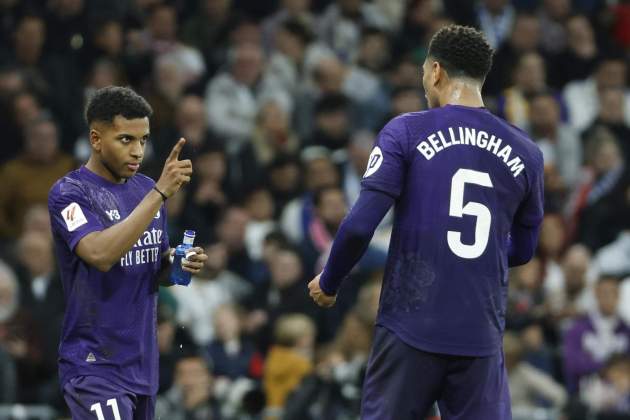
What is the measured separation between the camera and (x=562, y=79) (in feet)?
53.4

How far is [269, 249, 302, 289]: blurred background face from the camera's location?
471 inches

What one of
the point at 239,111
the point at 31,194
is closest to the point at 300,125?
the point at 239,111

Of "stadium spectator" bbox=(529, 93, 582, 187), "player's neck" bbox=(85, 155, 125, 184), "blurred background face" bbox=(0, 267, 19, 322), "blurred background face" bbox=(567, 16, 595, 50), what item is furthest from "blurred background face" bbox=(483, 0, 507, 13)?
"player's neck" bbox=(85, 155, 125, 184)

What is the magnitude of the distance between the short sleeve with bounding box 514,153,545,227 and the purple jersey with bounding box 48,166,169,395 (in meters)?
1.71

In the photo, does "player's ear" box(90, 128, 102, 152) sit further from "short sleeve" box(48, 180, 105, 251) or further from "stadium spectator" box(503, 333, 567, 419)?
"stadium spectator" box(503, 333, 567, 419)

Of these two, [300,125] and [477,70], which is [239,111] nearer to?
[300,125]

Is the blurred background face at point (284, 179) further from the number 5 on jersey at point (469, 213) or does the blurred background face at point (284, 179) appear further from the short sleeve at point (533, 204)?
the number 5 on jersey at point (469, 213)

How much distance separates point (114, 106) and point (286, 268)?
223 inches

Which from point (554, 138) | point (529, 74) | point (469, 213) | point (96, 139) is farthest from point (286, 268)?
point (469, 213)

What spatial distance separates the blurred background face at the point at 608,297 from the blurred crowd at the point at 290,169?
0.05ft

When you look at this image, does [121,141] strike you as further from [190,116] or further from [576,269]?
[576,269]

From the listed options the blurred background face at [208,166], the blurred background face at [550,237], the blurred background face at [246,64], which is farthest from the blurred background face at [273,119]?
the blurred background face at [550,237]

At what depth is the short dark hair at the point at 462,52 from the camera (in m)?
6.27

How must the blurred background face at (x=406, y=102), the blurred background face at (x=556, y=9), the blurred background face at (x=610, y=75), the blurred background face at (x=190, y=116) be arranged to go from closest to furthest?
the blurred background face at (x=190, y=116), the blurred background face at (x=406, y=102), the blurred background face at (x=610, y=75), the blurred background face at (x=556, y=9)
